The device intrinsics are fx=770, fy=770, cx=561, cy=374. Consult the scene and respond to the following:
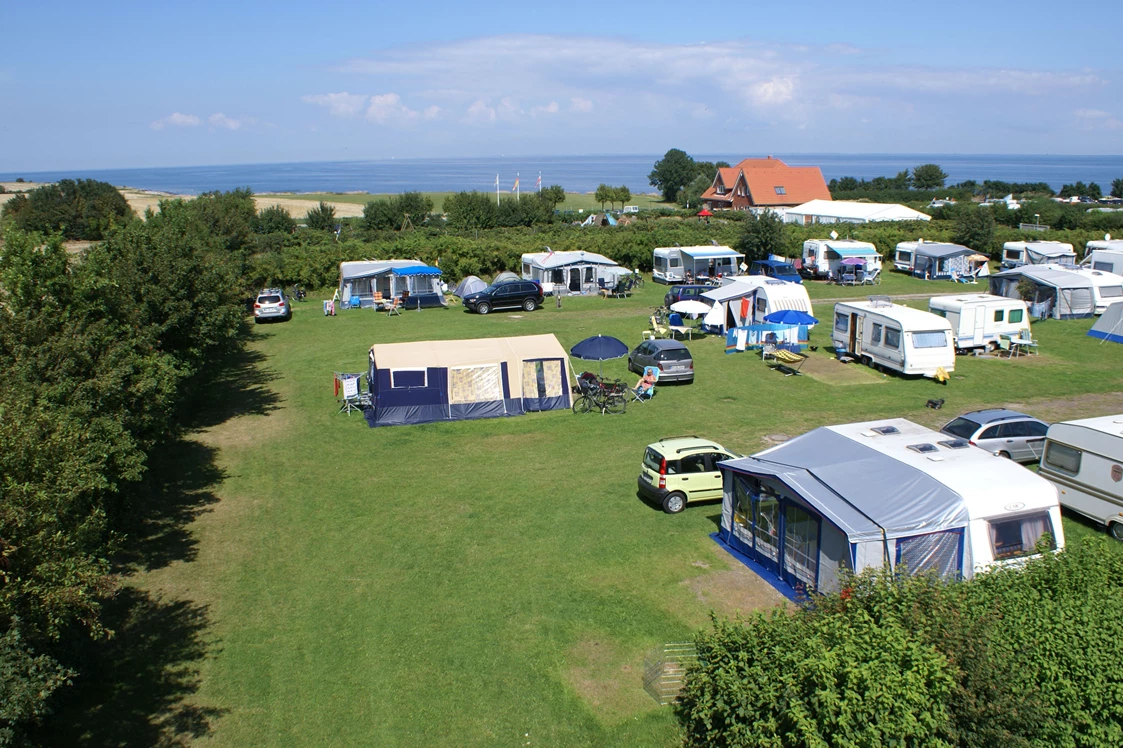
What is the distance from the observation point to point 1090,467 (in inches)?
502

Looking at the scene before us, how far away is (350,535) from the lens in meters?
12.9

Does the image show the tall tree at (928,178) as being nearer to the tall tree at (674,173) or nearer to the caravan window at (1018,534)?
the tall tree at (674,173)

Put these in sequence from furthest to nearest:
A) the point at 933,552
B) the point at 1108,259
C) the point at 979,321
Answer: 1. the point at 1108,259
2. the point at 979,321
3. the point at 933,552

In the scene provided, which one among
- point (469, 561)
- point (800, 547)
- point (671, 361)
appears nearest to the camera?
point (800, 547)

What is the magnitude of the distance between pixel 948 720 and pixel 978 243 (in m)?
43.6

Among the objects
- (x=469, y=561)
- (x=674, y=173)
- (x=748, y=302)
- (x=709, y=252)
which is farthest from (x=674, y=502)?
(x=674, y=173)

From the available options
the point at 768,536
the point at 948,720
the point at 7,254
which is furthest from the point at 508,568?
the point at 7,254

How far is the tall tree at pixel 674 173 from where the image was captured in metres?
101

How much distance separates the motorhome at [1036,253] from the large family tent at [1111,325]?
11.3m

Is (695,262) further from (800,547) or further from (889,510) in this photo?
(889,510)

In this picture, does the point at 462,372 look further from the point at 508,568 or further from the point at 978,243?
the point at 978,243

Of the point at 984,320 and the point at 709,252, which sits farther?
the point at 709,252

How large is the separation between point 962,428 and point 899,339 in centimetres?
709

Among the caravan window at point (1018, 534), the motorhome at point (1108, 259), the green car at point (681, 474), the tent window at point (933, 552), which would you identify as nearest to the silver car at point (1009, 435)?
the caravan window at point (1018, 534)
